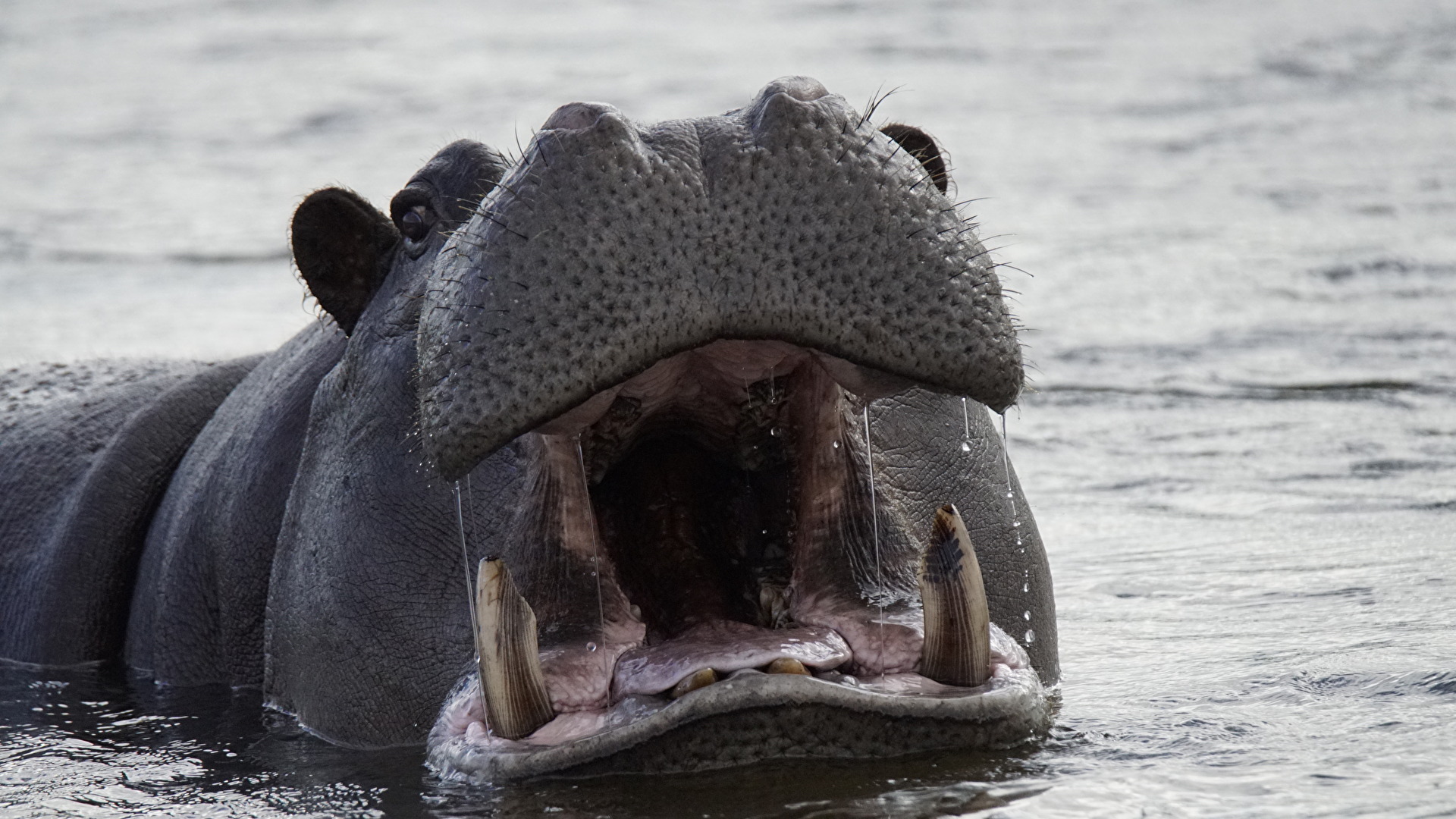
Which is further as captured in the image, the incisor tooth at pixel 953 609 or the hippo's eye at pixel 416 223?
the hippo's eye at pixel 416 223

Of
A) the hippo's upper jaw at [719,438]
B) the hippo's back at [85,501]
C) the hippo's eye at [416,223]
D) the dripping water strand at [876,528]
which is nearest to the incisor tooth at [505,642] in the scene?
the hippo's upper jaw at [719,438]

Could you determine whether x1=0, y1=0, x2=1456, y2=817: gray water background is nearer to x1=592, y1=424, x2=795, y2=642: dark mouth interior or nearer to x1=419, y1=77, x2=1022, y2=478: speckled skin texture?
x1=592, y1=424, x2=795, y2=642: dark mouth interior

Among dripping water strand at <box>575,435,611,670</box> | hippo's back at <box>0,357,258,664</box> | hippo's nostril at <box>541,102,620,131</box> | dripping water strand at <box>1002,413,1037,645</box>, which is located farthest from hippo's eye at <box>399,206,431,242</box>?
hippo's back at <box>0,357,258,664</box>

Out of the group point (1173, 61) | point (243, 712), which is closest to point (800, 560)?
point (243, 712)

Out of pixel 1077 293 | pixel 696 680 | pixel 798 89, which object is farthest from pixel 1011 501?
pixel 1077 293

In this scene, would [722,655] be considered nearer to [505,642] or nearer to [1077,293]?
[505,642]

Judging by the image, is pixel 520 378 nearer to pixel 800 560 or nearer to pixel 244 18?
pixel 800 560

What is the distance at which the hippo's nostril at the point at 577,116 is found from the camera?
344cm

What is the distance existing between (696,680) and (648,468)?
713 mm

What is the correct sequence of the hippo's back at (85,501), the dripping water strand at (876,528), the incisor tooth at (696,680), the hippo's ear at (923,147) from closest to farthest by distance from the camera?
the incisor tooth at (696,680), the dripping water strand at (876,528), the hippo's ear at (923,147), the hippo's back at (85,501)

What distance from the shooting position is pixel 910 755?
3.75 m

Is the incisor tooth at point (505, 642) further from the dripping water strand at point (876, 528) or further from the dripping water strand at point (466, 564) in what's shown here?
the dripping water strand at point (876, 528)

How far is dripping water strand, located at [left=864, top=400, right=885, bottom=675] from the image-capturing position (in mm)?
3803

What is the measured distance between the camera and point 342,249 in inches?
177
